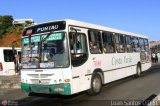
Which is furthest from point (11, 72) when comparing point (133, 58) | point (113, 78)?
point (113, 78)

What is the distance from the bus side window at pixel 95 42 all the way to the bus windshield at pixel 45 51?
196cm

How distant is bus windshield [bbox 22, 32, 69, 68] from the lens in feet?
38.0

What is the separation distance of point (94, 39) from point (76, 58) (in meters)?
2.18

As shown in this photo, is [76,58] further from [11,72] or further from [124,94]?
[11,72]

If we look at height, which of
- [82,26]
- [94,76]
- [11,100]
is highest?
[82,26]

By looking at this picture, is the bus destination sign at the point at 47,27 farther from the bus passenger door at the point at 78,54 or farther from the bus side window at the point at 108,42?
the bus side window at the point at 108,42

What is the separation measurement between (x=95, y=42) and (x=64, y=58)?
274 cm

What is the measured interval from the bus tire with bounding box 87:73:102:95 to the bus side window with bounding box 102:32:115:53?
5.39 ft

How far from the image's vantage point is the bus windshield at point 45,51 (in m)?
11.6

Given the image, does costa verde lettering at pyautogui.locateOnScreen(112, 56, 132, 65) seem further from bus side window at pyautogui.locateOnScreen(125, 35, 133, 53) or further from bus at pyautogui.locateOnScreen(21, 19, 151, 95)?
bus at pyautogui.locateOnScreen(21, 19, 151, 95)

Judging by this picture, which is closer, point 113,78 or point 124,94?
point 124,94

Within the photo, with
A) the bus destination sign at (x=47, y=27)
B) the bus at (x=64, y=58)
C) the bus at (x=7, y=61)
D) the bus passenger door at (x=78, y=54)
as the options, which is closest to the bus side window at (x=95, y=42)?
the bus at (x=64, y=58)

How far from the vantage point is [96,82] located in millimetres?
13508

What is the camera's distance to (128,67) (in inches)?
714
